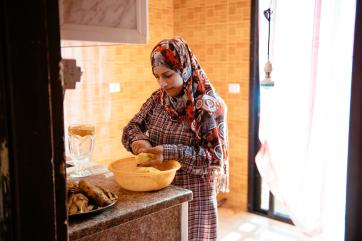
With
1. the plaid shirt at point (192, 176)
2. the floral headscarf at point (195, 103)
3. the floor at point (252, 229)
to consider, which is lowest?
the floor at point (252, 229)

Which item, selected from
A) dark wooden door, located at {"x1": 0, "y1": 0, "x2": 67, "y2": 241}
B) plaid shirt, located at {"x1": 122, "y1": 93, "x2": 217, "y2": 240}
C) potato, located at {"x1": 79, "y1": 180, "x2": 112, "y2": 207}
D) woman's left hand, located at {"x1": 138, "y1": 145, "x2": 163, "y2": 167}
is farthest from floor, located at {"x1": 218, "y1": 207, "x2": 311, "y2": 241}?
dark wooden door, located at {"x1": 0, "y1": 0, "x2": 67, "y2": 241}

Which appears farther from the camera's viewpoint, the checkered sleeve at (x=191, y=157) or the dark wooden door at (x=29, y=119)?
the checkered sleeve at (x=191, y=157)

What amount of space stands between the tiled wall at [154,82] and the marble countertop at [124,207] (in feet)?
5.74

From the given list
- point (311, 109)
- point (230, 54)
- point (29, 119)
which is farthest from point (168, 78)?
point (230, 54)

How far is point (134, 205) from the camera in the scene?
1.02 meters

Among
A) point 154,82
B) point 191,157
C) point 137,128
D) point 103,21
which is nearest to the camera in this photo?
point 103,21

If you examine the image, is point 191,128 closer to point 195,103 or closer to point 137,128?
point 195,103

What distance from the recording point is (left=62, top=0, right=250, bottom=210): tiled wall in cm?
291

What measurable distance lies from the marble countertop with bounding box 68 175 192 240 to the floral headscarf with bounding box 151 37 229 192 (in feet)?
1.29

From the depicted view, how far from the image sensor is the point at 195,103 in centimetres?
159

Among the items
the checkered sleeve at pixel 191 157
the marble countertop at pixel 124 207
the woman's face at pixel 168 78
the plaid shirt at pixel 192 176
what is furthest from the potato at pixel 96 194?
the woman's face at pixel 168 78

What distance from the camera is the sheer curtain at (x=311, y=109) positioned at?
90.7 inches

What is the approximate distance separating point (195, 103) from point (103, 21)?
2.68 feet

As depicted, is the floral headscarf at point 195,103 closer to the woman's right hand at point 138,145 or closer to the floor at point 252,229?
the woman's right hand at point 138,145
